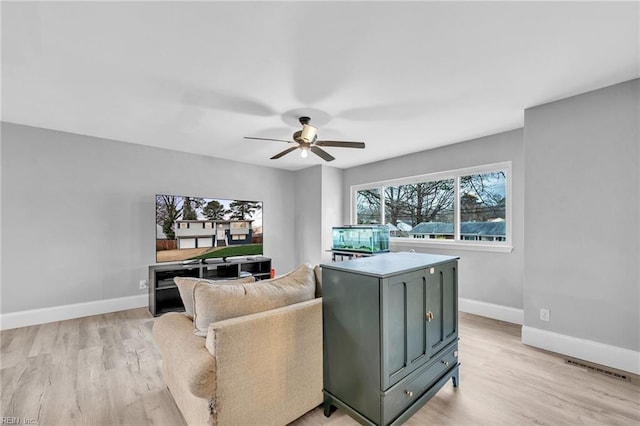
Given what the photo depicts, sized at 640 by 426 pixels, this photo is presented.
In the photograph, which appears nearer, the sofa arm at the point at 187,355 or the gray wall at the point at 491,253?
the sofa arm at the point at 187,355

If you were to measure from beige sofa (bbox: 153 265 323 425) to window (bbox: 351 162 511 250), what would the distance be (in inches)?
117

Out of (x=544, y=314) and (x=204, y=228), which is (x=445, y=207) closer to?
(x=544, y=314)

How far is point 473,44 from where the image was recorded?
1.79 metres

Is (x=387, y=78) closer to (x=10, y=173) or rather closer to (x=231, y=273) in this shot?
(x=231, y=273)

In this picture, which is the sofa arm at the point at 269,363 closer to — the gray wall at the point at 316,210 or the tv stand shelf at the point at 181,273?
the tv stand shelf at the point at 181,273

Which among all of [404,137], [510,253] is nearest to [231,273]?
[404,137]

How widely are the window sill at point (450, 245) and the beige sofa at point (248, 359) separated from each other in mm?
2870

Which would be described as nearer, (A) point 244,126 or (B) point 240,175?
(A) point 244,126

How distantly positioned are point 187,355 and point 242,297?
0.37m

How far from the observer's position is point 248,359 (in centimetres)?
143

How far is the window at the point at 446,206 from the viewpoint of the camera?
142 inches

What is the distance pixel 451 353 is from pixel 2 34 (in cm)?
360

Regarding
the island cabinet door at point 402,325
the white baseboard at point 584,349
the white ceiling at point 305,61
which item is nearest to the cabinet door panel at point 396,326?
the island cabinet door at point 402,325

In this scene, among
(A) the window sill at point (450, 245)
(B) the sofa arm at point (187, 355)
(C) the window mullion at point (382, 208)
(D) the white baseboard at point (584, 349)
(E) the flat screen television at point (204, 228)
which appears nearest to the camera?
(B) the sofa arm at point (187, 355)
